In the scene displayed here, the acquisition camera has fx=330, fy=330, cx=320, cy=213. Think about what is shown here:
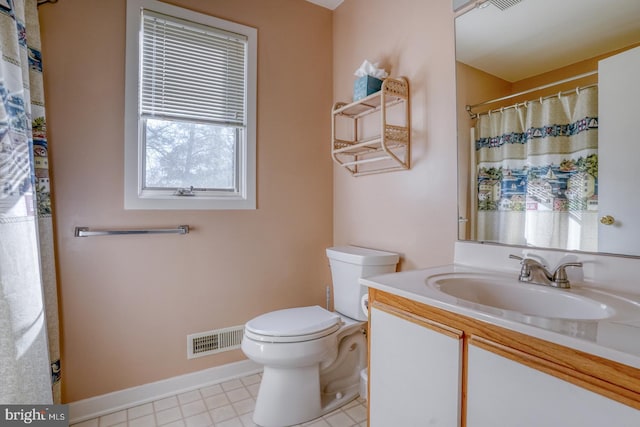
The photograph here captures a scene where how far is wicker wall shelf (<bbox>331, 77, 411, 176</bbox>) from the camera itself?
1.70 m

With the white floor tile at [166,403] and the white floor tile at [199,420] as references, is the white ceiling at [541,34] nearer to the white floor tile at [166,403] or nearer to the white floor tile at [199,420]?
the white floor tile at [199,420]

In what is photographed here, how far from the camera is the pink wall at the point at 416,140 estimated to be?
1.55 metres

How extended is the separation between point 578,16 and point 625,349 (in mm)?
1151

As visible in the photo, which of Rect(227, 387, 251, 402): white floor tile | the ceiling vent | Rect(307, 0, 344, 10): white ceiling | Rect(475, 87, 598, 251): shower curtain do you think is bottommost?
Rect(227, 387, 251, 402): white floor tile

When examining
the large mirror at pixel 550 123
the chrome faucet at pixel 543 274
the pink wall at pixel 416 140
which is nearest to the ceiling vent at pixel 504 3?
the large mirror at pixel 550 123

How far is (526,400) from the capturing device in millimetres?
723

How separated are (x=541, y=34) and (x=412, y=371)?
1318 millimetres

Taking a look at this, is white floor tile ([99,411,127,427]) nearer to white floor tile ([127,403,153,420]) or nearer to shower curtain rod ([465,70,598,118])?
white floor tile ([127,403,153,420])

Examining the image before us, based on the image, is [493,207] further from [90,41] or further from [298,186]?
[90,41]

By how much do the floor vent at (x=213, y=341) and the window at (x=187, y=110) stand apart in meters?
0.74

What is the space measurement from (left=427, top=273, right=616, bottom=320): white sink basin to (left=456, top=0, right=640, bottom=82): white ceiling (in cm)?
80

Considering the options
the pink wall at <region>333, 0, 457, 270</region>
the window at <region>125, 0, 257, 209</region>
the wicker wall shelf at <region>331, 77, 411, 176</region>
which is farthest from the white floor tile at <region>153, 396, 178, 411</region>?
the wicker wall shelf at <region>331, 77, 411, 176</region>

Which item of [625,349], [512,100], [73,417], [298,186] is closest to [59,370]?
[73,417]

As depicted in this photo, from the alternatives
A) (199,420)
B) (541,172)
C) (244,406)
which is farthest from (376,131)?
(199,420)
